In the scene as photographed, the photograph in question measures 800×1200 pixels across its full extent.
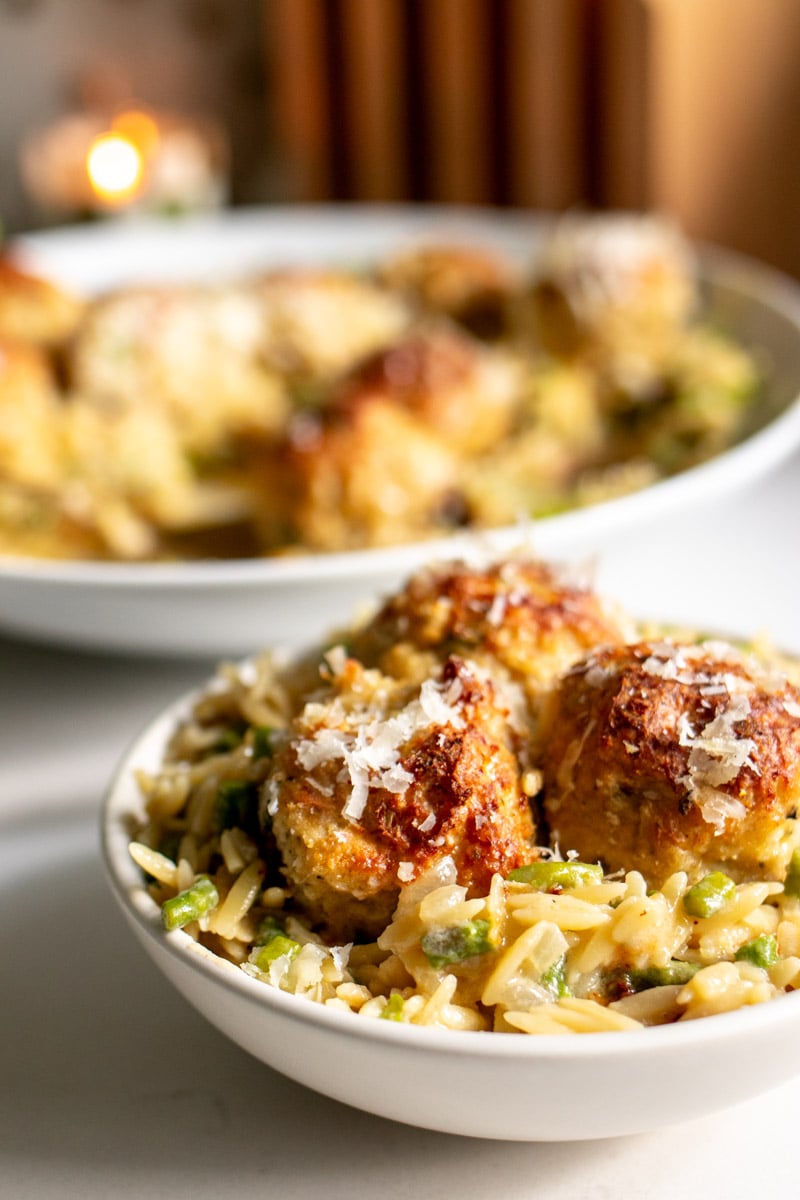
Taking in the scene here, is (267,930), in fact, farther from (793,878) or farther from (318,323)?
(318,323)

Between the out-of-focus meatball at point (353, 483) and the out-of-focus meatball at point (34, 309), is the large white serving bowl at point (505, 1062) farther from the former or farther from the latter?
the out-of-focus meatball at point (34, 309)

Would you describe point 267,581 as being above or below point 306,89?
below

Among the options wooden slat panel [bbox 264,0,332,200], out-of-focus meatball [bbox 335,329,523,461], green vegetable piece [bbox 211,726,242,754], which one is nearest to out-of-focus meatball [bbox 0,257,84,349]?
out-of-focus meatball [bbox 335,329,523,461]

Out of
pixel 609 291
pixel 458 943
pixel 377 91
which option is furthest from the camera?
pixel 377 91

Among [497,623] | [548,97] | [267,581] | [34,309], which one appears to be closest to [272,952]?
[497,623]

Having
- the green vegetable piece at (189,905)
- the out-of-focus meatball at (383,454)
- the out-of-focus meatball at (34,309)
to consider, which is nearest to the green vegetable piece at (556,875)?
the green vegetable piece at (189,905)

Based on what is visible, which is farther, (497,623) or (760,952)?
(497,623)

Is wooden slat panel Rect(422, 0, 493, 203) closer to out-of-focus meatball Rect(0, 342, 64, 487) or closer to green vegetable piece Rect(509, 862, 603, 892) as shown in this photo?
out-of-focus meatball Rect(0, 342, 64, 487)
